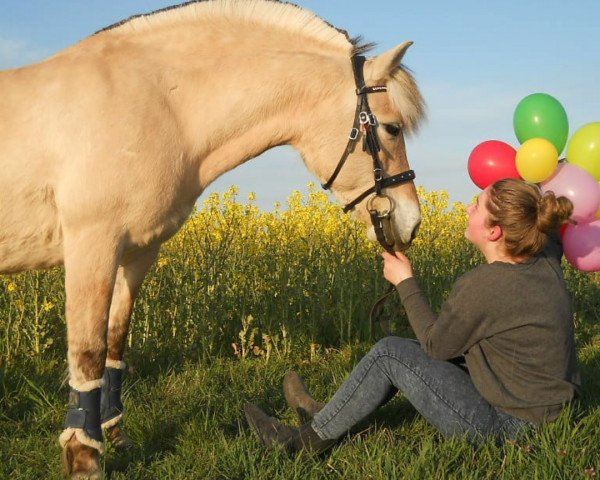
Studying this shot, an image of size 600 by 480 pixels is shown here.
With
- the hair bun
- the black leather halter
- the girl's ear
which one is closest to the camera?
the hair bun

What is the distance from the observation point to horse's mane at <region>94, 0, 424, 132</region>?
3721mm

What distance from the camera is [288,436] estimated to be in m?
3.48

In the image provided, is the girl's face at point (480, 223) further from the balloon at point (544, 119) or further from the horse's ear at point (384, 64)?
the horse's ear at point (384, 64)

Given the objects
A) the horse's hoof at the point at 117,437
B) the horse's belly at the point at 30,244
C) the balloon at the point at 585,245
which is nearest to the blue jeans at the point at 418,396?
the balloon at the point at 585,245

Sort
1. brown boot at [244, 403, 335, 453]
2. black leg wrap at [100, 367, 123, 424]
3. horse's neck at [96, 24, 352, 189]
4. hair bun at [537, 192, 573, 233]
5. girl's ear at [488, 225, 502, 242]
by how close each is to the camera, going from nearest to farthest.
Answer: hair bun at [537, 192, 573, 233] → girl's ear at [488, 225, 502, 242] → brown boot at [244, 403, 335, 453] → horse's neck at [96, 24, 352, 189] → black leg wrap at [100, 367, 123, 424]

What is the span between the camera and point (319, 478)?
3.07 meters

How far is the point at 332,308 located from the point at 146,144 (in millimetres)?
3274

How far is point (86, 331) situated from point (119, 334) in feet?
2.45

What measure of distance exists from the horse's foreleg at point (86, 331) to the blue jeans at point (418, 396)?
1.17 meters

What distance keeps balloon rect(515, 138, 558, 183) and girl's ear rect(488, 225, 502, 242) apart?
0.41 m

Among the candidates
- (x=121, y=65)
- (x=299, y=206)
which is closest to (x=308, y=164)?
(x=121, y=65)

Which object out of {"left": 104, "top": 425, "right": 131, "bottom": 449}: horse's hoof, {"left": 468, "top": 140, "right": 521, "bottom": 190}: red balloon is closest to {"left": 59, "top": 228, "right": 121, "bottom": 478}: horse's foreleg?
{"left": 104, "top": 425, "right": 131, "bottom": 449}: horse's hoof

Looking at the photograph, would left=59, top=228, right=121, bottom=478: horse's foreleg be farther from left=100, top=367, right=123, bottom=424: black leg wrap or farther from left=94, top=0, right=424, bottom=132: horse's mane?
left=94, top=0, right=424, bottom=132: horse's mane

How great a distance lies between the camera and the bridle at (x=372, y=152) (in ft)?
12.0
